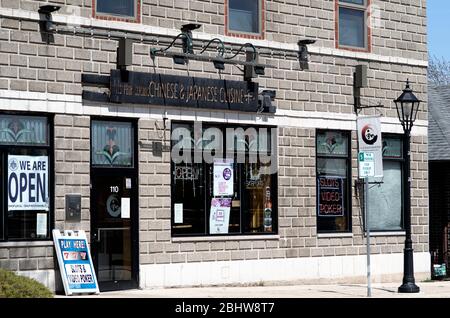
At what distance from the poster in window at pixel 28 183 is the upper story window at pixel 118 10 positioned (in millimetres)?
3026

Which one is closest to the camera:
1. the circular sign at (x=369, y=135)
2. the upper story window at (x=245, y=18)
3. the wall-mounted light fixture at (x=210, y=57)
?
the wall-mounted light fixture at (x=210, y=57)

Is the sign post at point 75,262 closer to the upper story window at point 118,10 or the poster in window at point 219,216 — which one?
the poster in window at point 219,216

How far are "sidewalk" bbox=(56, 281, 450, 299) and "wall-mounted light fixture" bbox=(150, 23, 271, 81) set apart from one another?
4.50 m

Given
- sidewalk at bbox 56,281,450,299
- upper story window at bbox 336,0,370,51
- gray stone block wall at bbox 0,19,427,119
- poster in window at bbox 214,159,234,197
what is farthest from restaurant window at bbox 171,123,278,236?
upper story window at bbox 336,0,370,51

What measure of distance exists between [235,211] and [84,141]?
153 inches

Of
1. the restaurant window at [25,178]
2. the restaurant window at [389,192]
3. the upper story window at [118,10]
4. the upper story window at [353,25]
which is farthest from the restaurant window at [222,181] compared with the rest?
the upper story window at [353,25]

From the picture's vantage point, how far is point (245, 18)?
21312mm

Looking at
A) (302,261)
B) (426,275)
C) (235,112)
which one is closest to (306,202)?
(302,261)

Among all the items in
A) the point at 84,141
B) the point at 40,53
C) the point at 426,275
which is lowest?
the point at 426,275

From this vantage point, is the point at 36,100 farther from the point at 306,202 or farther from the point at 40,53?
the point at 306,202

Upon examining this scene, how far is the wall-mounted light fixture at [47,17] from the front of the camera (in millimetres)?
18031

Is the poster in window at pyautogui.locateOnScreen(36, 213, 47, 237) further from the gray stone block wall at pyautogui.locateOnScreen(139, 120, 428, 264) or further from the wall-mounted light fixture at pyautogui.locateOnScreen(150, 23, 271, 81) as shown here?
the wall-mounted light fixture at pyautogui.locateOnScreen(150, 23, 271, 81)
